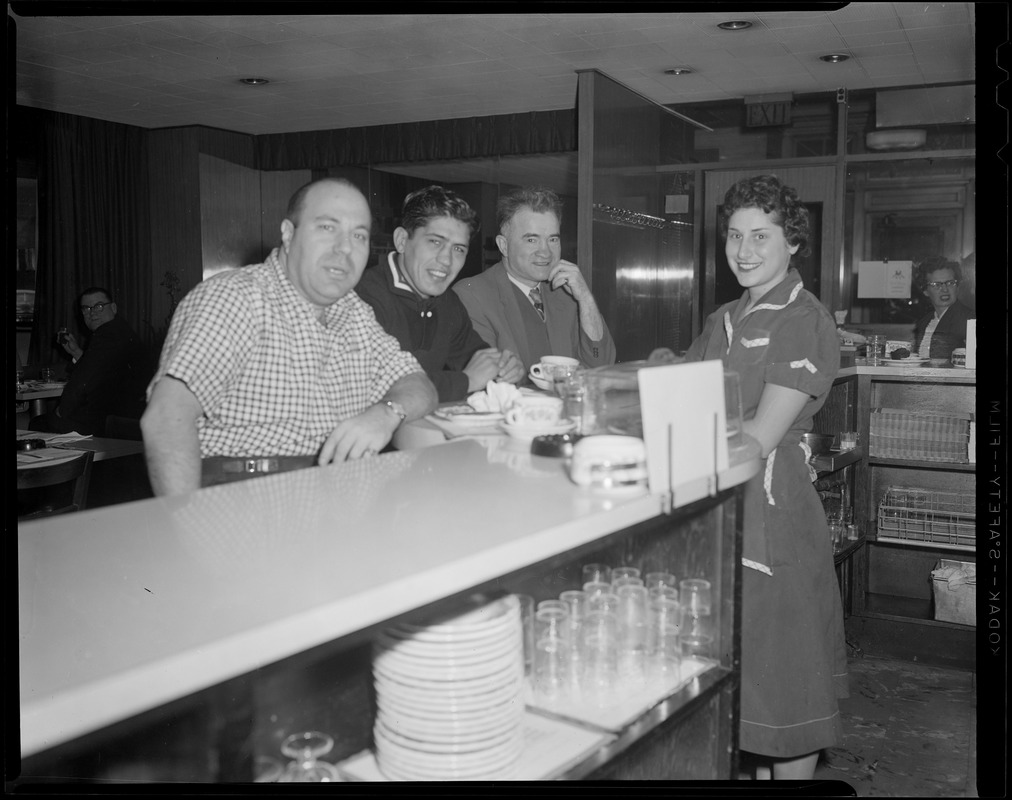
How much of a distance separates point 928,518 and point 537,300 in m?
1.79

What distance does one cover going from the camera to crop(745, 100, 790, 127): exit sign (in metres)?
5.05

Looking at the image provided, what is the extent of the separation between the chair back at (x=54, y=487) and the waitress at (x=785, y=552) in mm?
1845

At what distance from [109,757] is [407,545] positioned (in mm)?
543

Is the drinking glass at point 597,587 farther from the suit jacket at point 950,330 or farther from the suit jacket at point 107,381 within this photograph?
the suit jacket at point 950,330

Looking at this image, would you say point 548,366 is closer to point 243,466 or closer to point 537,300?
point 243,466

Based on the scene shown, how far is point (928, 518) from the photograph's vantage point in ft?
11.6

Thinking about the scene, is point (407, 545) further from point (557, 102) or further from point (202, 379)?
point (557, 102)

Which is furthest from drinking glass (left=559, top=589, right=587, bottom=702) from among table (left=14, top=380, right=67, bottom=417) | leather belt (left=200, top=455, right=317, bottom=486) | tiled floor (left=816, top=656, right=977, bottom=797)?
table (left=14, top=380, right=67, bottom=417)

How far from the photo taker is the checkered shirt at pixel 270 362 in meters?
1.91

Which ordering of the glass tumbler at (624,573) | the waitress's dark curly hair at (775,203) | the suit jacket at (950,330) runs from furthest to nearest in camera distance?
the suit jacket at (950,330)
the waitress's dark curly hair at (775,203)
the glass tumbler at (624,573)

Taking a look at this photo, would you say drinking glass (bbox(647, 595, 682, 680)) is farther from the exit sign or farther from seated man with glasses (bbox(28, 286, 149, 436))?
the exit sign

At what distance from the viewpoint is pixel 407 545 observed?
3.39ft

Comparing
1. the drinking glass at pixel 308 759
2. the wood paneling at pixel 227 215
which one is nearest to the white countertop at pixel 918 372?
the drinking glass at pixel 308 759

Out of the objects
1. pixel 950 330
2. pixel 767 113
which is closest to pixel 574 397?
pixel 950 330
